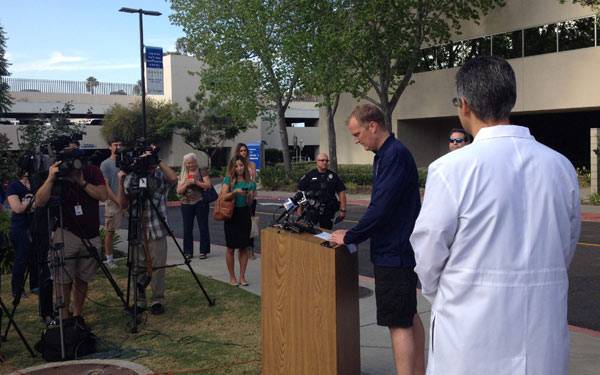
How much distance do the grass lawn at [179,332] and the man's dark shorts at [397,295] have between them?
5.08 ft

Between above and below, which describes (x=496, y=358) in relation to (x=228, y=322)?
above

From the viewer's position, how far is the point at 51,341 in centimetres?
545

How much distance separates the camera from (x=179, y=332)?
621 centimetres

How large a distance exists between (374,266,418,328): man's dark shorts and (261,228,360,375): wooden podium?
0.64ft

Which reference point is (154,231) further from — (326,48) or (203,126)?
(203,126)

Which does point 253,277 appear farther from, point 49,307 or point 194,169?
point 49,307

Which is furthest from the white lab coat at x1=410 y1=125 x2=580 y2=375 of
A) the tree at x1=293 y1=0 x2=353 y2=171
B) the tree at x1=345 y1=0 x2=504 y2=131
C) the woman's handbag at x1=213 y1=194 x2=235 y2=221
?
the tree at x1=345 y1=0 x2=504 y2=131

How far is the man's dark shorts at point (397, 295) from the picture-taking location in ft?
12.8

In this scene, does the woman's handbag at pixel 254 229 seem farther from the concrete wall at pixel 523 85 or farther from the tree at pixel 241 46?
the tree at pixel 241 46

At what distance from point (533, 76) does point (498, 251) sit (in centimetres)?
2519

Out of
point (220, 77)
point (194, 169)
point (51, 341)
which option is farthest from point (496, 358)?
point (220, 77)

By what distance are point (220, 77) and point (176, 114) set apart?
21278mm

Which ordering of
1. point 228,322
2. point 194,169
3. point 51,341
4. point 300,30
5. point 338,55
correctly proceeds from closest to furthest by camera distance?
point 51,341 → point 228,322 → point 194,169 → point 338,55 → point 300,30

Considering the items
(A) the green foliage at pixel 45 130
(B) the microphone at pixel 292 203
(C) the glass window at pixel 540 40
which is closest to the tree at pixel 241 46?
(C) the glass window at pixel 540 40
